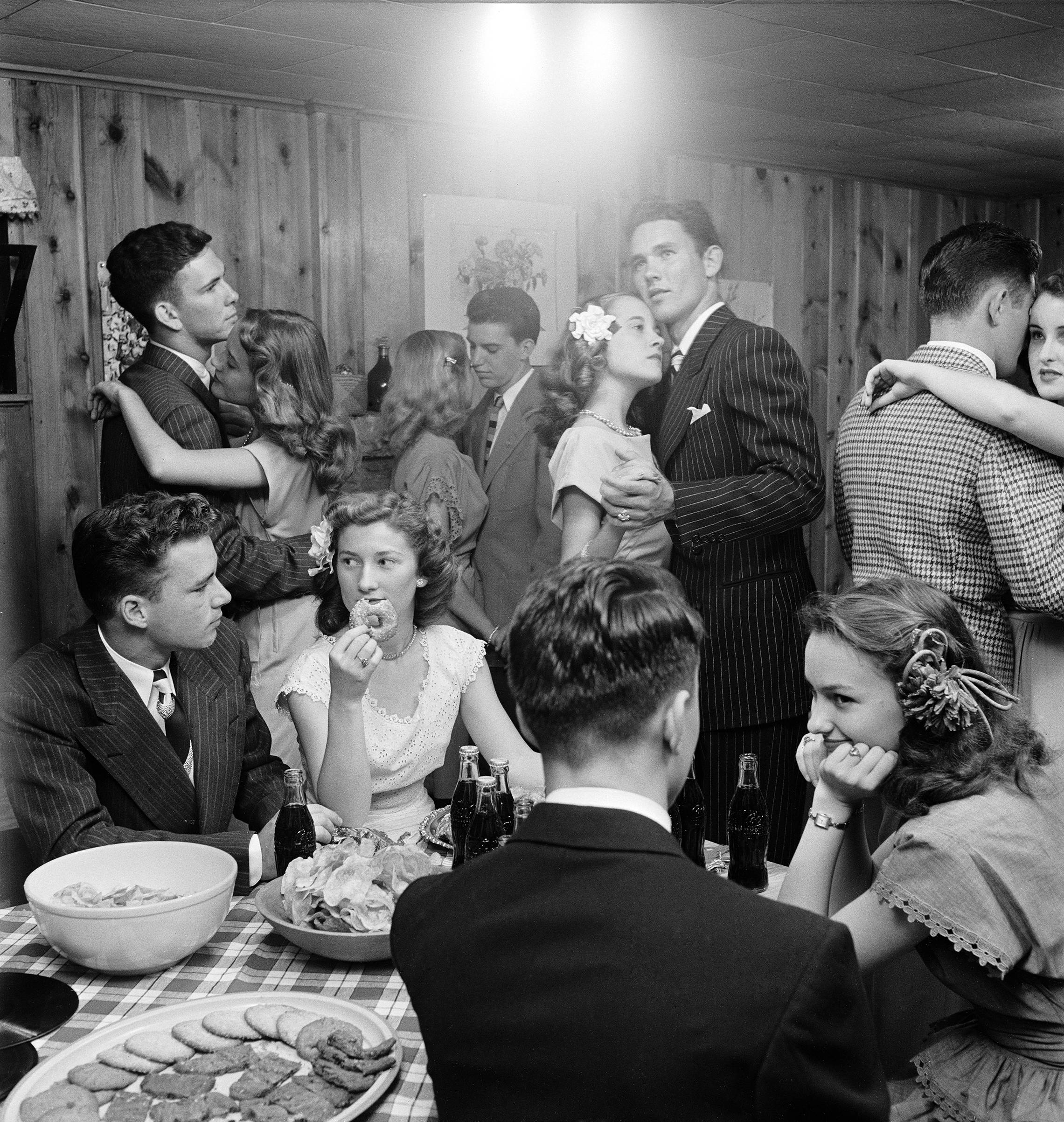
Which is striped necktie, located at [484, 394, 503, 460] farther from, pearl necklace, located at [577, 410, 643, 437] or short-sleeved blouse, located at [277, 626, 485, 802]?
short-sleeved blouse, located at [277, 626, 485, 802]

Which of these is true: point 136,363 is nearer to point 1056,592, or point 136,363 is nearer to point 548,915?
point 1056,592

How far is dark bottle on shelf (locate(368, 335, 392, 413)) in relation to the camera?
3324 mm

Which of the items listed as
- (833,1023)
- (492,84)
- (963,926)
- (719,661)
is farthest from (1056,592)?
(492,84)

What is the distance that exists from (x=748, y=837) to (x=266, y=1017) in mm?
621

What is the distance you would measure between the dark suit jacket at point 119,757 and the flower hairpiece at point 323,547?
26 cm

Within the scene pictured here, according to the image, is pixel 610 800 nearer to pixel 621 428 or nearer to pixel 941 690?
pixel 941 690

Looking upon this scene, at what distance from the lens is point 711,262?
250 centimetres

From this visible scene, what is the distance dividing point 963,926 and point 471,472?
191 centimetres

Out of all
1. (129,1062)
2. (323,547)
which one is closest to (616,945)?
(129,1062)

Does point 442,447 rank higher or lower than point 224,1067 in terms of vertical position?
higher

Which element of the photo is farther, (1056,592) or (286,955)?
(1056,592)

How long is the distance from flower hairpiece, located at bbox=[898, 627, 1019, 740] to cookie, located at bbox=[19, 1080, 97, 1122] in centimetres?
92

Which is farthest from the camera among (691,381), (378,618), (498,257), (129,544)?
(498,257)

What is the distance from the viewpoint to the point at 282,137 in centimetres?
322
